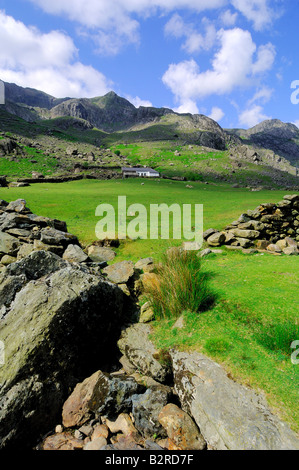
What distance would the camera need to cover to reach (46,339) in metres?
5.88

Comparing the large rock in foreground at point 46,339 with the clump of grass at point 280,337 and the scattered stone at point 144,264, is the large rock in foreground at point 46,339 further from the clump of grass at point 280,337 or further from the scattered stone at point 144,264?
the clump of grass at point 280,337

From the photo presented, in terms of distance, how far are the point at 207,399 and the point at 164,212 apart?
70.9ft

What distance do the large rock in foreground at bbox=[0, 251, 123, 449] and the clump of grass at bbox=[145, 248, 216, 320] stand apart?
4.29 ft

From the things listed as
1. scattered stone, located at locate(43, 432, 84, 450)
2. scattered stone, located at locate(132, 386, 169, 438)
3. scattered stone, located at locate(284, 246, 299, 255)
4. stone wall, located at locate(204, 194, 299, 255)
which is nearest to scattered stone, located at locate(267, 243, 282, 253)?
stone wall, located at locate(204, 194, 299, 255)

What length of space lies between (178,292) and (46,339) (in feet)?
12.6

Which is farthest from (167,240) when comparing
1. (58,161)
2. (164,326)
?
(58,161)

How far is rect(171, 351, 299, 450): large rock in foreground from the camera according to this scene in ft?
13.1

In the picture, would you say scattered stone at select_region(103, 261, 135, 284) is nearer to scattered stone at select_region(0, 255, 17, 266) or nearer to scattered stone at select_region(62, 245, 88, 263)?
scattered stone at select_region(62, 245, 88, 263)

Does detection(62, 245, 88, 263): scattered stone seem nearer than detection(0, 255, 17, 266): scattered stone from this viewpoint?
No

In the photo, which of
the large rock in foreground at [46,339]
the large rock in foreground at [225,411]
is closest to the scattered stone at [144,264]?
the large rock in foreground at [46,339]

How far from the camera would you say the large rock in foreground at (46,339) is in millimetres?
5121

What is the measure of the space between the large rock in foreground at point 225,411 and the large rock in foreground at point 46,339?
2.60 meters

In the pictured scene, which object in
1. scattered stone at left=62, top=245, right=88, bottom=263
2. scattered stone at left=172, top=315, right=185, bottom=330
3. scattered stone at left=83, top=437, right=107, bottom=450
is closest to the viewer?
scattered stone at left=83, top=437, right=107, bottom=450

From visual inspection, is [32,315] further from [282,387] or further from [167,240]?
[167,240]
